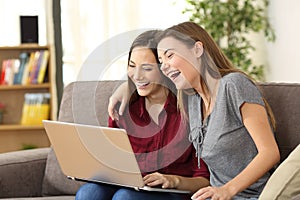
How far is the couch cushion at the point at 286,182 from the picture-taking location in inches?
71.5

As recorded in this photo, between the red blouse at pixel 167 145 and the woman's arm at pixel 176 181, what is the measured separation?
0.07 metres

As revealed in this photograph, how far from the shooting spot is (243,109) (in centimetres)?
215

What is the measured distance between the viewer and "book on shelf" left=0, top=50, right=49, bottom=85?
200 inches

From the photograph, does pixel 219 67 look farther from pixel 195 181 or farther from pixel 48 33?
pixel 48 33

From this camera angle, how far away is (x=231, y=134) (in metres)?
2.20

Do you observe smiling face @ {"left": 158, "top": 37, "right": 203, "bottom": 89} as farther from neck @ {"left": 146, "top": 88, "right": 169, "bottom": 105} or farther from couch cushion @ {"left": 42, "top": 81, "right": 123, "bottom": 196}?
couch cushion @ {"left": 42, "top": 81, "right": 123, "bottom": 196}

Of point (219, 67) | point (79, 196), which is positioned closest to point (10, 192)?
point (79, 196)

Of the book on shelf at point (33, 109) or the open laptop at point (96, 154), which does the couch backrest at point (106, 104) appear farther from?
the book on shelf at point (33, 109)

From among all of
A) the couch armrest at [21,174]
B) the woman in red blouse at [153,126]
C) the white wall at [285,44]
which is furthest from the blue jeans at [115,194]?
the white wall at [285,44]

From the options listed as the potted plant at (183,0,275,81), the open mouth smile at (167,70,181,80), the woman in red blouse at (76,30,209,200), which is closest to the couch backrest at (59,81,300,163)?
the woman in red blouse at (76,30,209,200)

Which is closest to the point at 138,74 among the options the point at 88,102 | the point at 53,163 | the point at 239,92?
the point at 239,92

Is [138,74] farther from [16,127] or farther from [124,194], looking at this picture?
[16,127]

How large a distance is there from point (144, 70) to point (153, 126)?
221 mm

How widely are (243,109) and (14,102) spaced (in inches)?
129
